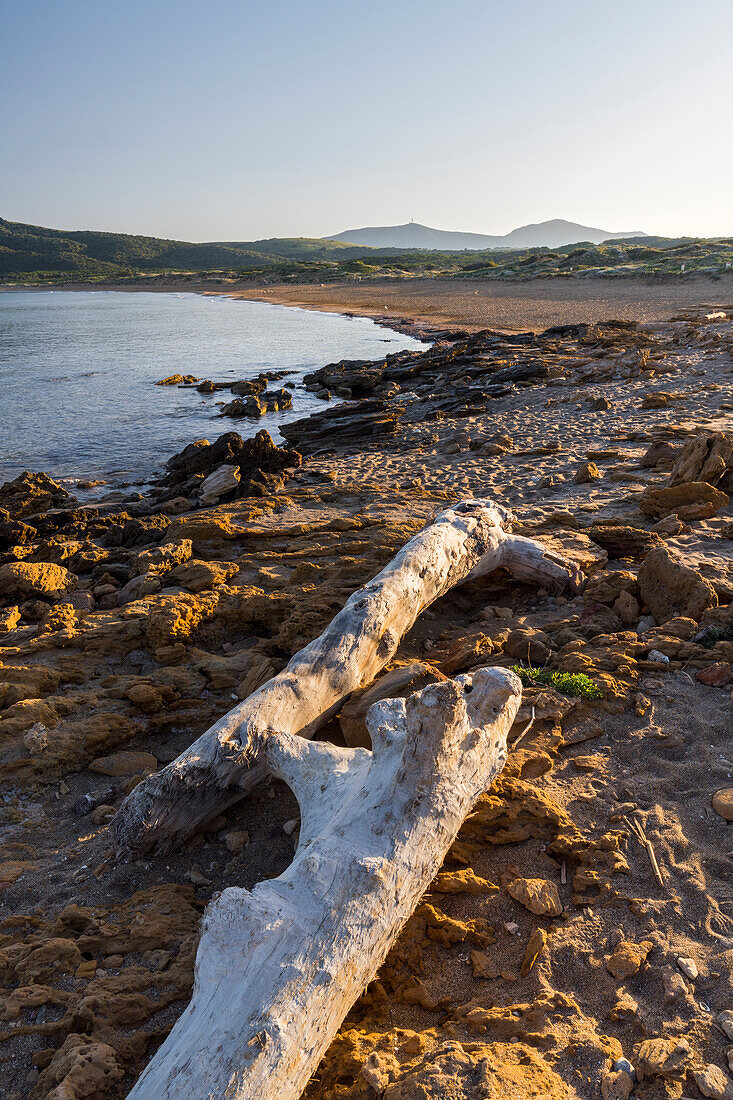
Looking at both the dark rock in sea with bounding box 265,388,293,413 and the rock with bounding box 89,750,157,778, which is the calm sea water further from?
the rock with bounding box 89,750,157,778

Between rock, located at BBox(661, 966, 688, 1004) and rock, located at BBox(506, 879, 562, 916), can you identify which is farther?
rock, located at BBox(506, 879, 562, 916)

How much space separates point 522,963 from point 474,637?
8.74 feet

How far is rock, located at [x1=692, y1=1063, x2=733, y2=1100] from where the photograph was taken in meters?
1.98

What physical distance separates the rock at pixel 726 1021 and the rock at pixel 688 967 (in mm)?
155

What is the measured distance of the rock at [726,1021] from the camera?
2.16 metres

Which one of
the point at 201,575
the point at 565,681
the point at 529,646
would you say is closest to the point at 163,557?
the point at 201,575

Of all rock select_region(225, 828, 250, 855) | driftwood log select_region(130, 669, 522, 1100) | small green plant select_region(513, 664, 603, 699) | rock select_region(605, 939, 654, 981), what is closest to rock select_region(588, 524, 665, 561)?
small green plant select_region(513, 664, 603, 699)

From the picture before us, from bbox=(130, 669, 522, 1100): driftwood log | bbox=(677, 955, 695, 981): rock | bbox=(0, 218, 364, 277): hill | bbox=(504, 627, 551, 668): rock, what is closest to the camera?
bbox=(130, 669, 522, 1100): driftwood log

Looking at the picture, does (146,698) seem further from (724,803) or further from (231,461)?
(231,461)

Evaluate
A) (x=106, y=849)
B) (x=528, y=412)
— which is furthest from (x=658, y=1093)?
(x=528, y=412)

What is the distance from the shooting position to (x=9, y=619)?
6004 millimetres

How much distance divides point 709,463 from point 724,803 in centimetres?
526

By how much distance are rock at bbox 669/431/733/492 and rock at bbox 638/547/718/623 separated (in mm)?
2683

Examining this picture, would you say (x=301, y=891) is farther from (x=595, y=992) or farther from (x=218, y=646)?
(x=218, y=646)
